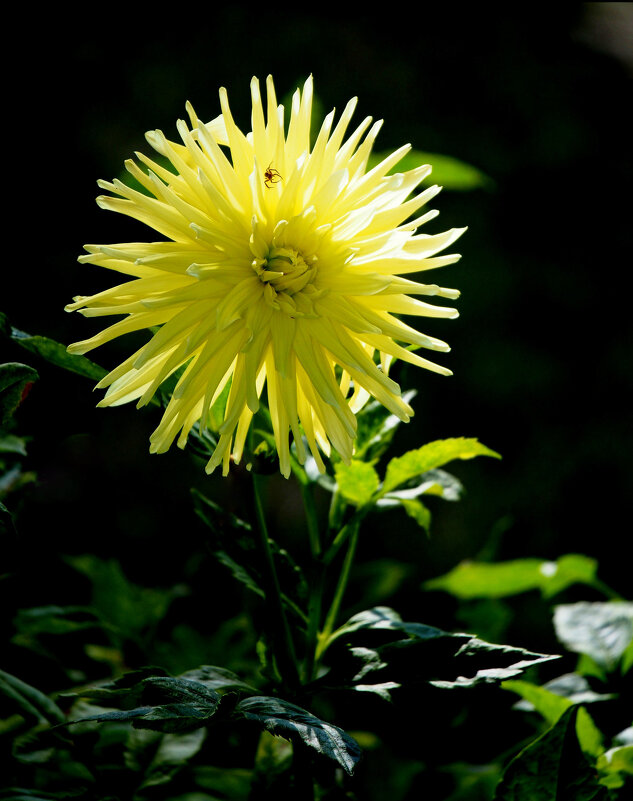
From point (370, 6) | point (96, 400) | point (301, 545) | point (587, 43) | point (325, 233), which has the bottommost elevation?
point (301, 545)

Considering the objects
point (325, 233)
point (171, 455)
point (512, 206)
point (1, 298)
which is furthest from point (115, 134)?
point (325, 233)

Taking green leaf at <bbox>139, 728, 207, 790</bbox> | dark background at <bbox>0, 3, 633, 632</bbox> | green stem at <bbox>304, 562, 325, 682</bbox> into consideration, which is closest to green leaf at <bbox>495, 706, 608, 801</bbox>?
green stem at <bbox>304, 562, 325, 682</bbox>

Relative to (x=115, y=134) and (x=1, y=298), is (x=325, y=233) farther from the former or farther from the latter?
(x=115, y=134)

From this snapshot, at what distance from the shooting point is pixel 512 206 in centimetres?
213

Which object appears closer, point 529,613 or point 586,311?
point 529,613

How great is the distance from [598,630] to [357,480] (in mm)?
360

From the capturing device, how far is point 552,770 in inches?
22.3

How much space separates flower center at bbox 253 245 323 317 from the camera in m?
0.57

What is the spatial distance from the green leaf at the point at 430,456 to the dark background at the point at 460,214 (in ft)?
2.93

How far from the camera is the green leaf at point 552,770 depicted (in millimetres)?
563

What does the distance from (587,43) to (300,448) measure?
223 cm

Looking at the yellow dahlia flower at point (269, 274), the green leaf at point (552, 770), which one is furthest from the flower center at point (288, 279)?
the green leaf at point (552, 770)

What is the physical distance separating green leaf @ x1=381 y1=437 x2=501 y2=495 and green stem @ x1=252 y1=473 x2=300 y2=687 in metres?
0.12

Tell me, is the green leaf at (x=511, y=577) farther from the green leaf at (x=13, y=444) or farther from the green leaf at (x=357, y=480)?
the green leaf at (x=13, y=444)
